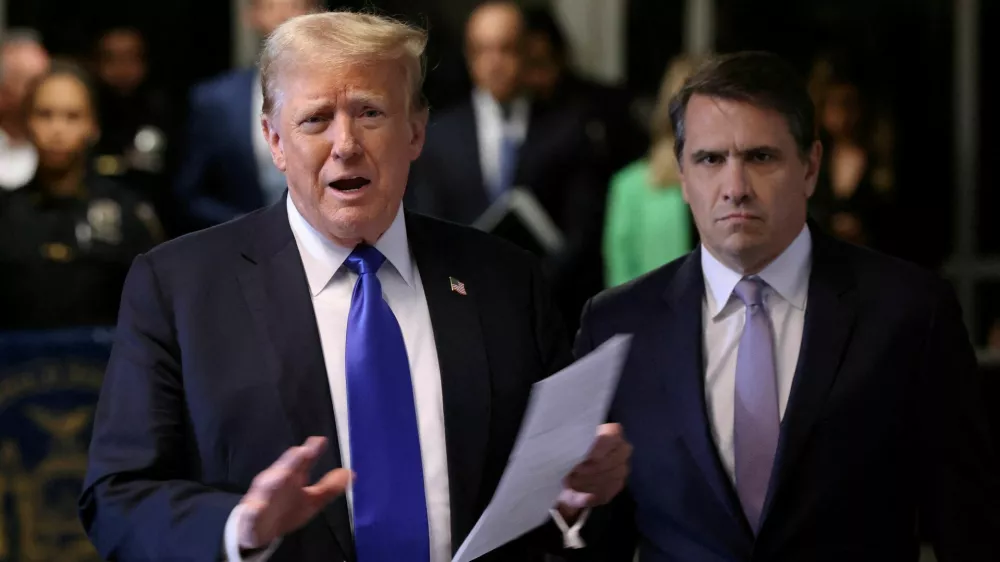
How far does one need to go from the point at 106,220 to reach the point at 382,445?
2.61m

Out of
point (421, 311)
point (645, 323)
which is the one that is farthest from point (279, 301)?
point (645, 323)

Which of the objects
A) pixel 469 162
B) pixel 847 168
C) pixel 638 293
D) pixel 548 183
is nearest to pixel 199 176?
pixel 469 162

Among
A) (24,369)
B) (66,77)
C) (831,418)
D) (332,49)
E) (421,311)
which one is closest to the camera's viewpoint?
(332,49)

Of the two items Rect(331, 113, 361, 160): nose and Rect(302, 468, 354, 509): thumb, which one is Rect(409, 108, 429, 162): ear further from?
Rect(302, 468, 354, 509): thumb

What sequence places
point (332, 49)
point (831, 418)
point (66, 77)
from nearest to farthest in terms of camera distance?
point (332, 49)
point (831, 418)
point (66, 77)

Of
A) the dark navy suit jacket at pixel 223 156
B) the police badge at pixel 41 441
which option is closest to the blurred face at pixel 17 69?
the dark navy suit jacket at pixel 223 156

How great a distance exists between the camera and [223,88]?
472 cm

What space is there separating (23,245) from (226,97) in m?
0.76

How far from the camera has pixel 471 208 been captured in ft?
14.9

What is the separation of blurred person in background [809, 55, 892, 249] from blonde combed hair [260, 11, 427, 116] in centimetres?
257

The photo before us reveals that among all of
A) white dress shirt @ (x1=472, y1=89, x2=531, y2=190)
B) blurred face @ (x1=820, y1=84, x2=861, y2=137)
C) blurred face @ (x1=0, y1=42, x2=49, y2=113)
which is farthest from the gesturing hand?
blurred face @ (x1=0, y1=42, x2=49, y2=113)

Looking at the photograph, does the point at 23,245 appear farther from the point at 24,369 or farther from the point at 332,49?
the point at 332,49

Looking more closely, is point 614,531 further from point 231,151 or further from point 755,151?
point 231,151

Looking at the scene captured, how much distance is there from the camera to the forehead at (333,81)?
2.12 metres
